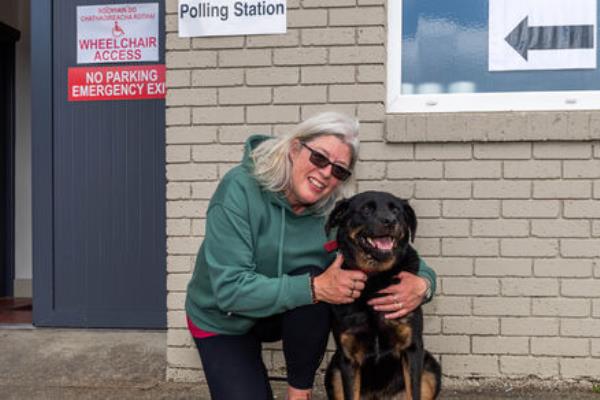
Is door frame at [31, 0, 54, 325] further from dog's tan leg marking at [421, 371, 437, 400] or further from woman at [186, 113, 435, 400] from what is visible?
dog's tan leg marking at [421, 371, 437, 400]

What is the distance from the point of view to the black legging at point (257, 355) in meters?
2.70

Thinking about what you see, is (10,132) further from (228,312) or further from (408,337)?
(408,337)

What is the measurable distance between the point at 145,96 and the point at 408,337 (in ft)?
9.48

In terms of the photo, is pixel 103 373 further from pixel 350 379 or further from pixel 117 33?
pixel 117 33

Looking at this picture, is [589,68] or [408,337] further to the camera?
[589,68]

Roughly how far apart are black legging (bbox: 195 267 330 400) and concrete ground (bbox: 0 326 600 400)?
0.89m

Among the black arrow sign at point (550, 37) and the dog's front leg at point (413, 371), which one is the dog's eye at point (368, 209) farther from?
the black arrow sign at point (550, 37)

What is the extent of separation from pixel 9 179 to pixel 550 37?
4.91 m

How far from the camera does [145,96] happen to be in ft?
15.4

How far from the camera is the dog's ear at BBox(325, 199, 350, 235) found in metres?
2.73

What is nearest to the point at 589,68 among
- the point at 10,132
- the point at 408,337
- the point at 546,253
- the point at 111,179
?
the point at 546,253

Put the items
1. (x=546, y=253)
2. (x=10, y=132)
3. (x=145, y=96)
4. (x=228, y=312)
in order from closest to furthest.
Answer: (x=228, y=312) → (x=546, y=253) → (x=145, y=96) → (x=10, y=132)

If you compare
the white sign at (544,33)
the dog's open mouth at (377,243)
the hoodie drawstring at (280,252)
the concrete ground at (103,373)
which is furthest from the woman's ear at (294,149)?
the white sign at (544,33)

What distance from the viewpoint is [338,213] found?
2746 mm
